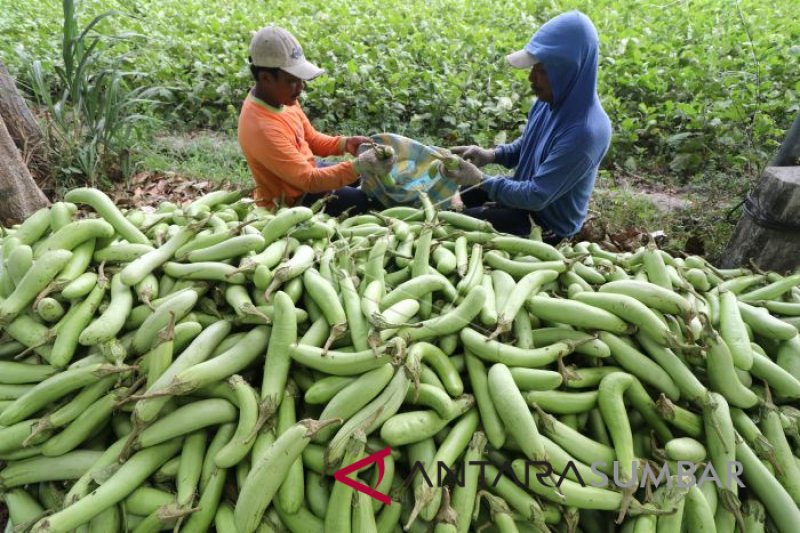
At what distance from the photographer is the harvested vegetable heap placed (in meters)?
1.40

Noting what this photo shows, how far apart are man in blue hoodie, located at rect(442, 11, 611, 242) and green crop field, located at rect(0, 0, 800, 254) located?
7.88 feet

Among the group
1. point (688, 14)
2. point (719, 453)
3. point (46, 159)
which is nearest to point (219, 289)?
point (719, 453)

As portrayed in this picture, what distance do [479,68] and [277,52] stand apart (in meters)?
4.31

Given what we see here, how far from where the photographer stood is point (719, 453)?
1.52 metres

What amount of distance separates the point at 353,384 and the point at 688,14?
836cm

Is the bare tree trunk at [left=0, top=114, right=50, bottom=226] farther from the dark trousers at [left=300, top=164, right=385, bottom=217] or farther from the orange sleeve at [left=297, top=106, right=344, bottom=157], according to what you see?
the orange sleeve at [left=297, top=106, right=344, bottom=157]

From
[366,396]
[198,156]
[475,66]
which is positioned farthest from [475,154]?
[475,66]

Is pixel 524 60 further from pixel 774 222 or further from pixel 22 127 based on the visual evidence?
pixel 22 127

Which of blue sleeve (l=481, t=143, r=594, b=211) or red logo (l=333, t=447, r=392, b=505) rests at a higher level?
blue sleeve (l=481, t=143, r=594, b=211)

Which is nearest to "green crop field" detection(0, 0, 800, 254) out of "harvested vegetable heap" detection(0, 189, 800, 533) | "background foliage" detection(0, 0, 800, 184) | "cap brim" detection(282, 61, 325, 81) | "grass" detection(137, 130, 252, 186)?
"background foliage" detection(0, 0, 800, 184)

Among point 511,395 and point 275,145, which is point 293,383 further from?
point 275,145

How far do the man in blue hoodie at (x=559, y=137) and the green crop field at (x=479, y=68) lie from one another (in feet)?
7.88

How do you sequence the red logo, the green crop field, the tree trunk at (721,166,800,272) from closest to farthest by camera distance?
the red logo
the tree trunk at (721,166,800,272)
the green crop field

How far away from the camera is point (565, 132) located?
3139 millimetres
